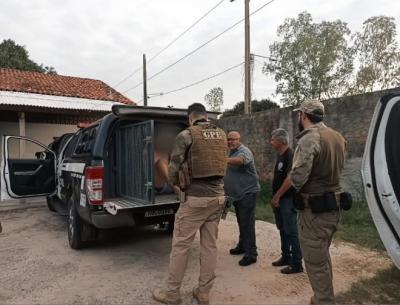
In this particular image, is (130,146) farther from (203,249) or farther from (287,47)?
(287,47)

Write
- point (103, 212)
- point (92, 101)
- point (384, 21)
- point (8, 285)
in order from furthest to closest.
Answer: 1. point (384, 21)
2. point (92, 101)
3. point (103, 212)
4. point (8, 285)

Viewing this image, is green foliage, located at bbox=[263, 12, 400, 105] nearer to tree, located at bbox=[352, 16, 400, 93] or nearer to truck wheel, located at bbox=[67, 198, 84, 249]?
tree, located at bbox=[352, 16, 400, 93]

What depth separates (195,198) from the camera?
344 cm

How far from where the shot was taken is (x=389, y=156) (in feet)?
9.99

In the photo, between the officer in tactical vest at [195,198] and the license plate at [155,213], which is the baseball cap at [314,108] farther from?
the license plate at [155,213]

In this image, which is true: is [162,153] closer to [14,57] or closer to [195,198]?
[195,198]

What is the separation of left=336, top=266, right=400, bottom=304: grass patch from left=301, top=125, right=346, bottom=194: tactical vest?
1117 millimetres

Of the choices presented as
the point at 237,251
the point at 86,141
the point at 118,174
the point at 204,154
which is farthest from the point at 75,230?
the point at 204,154

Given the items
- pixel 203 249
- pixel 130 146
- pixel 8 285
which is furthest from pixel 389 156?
pixel 8 285

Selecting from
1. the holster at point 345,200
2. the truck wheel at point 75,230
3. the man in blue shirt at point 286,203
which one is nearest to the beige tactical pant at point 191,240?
the man in blue shirt at point 286,203

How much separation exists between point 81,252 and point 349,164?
17.8 feet

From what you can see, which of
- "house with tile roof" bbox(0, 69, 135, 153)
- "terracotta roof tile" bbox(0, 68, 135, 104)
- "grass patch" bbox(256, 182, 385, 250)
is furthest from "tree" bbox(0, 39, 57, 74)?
"grass patch" bbox(256, 182, 385, 250)

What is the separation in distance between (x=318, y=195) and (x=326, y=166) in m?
0.25

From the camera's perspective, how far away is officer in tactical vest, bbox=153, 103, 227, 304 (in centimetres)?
342
